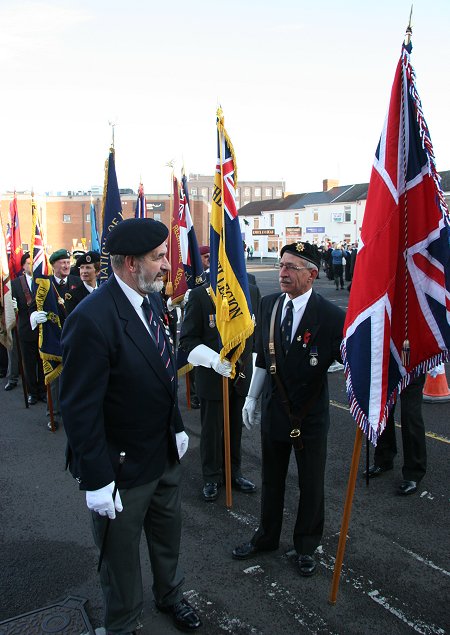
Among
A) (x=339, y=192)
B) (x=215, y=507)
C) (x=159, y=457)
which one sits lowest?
(x=215, y=507)

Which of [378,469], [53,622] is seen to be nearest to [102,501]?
[53,622]

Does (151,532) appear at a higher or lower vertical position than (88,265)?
lower

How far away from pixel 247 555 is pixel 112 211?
5172 millimetres

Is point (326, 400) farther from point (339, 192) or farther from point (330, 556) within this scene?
point (339, 192)

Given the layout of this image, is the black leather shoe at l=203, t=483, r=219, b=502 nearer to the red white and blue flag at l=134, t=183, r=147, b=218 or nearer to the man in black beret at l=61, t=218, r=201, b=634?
the man in black beret at l=61, t=218, r=201, b=634

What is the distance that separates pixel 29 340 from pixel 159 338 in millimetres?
5692

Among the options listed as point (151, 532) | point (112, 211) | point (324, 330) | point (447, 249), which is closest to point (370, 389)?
point (324, 330)

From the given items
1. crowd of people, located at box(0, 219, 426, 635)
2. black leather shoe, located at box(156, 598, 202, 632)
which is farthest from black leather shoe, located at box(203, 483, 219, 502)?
black leather shoe, located at box(156, 598, 202, 632)

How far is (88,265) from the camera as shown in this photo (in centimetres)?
686

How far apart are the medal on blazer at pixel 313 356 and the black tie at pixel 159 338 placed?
1.05 m

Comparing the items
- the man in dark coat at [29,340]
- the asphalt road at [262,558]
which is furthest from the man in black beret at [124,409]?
the man in dark coat at [29,340]

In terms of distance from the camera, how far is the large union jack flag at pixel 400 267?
2.94 m

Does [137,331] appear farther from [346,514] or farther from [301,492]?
[301,492]

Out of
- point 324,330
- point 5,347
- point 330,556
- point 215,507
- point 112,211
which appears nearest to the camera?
point 324,330
